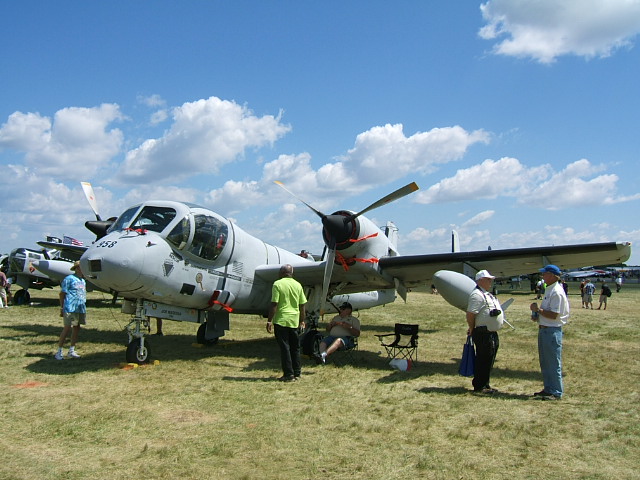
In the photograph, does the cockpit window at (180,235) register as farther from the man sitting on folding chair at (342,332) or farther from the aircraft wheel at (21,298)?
the aircraft wheel at (21,298)

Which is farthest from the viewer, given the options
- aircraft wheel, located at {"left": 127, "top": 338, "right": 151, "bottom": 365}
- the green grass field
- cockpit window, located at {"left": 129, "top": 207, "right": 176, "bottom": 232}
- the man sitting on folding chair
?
the man sitting on folding chair

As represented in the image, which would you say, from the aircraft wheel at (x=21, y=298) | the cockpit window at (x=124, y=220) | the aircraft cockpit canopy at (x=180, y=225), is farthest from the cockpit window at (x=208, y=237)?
the aircraft wheel at (x=21, y=298)

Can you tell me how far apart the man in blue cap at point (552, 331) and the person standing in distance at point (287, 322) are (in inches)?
144

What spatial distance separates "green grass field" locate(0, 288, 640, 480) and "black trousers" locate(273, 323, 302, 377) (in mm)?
320

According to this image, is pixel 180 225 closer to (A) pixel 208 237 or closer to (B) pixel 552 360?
(A) pixel 208 237

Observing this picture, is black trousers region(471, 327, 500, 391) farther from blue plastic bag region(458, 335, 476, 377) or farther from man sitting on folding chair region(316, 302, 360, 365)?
man sitting on folding chair region(316, 302, 360, 365)

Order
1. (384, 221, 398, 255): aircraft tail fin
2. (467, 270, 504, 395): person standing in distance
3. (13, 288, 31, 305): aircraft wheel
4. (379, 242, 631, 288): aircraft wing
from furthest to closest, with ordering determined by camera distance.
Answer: (13, 288, 31, 305): aircraft wheel < (384, 221, 398, 255): aircraft tail fin < (379, 242, 631, 288): aircraft wing < (467, 270, 504, 395): person standing in distance

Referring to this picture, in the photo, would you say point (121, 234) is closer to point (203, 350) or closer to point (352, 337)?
point (203, 350)

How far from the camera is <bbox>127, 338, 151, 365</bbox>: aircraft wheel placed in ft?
27.9

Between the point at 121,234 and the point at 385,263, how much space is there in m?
5.23

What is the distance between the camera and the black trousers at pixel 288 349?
25.5ft

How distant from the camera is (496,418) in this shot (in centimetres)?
565

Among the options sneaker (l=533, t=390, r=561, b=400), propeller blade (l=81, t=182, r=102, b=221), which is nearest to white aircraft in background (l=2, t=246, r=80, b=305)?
propeller blade (l=81, t=182, r=102, b=221)

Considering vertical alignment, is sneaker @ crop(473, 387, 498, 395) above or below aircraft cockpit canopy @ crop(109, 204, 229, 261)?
below
